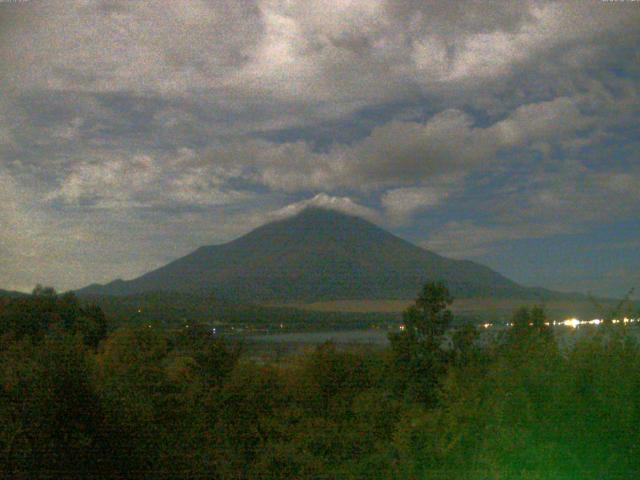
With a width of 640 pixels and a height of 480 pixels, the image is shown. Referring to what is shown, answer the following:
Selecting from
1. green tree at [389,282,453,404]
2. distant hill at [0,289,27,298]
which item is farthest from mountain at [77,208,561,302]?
distant hill at [0,289,27,298]

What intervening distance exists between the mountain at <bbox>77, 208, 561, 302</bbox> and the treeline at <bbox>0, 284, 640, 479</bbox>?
25.2 feet

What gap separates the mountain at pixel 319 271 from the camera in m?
32.7

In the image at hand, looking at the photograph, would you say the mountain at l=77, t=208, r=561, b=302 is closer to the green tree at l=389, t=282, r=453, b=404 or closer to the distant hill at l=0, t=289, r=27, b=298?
the green tree at l=389, t=282, r=453, b=404

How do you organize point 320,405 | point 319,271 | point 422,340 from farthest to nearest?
point 319,271 → point 422,340 → point 320,405

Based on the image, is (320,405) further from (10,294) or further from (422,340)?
(10,294)

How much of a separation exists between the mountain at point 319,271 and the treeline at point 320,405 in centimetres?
767

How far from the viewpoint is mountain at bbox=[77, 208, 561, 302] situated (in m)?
32.7

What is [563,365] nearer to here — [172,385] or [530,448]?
[530,448]

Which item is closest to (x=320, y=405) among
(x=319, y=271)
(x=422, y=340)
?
(x=422, y=340)

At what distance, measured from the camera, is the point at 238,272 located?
44.0 meters

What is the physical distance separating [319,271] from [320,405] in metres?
32.3

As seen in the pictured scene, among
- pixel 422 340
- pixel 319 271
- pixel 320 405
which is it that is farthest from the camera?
pixel 319 271

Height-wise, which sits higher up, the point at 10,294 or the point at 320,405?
the point at 10,294

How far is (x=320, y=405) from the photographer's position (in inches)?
526
